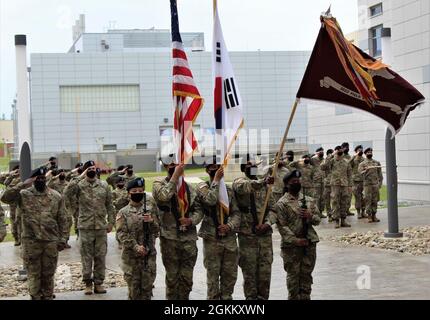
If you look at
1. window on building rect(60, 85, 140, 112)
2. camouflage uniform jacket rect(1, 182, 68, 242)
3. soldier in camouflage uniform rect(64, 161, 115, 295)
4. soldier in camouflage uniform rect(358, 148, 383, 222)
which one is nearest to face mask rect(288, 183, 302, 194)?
camouflage uniform jacket rect(1, 182, 68, 242)

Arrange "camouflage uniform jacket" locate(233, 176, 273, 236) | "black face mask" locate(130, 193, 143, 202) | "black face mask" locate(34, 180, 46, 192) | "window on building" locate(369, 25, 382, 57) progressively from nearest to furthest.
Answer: "black face mask" locate(130, 193, 143, 202)
"camouflage uniform jacket" locate(233, 176, 273, 236)
"black face mask" locate(34, 180, 46, 192)
"window on building" locate(369, 25, 382, 57)

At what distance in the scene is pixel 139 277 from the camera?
8.29m

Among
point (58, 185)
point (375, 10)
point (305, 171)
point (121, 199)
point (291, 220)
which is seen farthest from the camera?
point (375, 10)

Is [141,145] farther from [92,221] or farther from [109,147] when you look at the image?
[92,221]

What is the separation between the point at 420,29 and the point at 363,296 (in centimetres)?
1642

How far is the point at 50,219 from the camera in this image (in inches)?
364

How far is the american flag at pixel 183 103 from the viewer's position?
28.2ft

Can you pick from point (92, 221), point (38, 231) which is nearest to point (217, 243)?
point (38, 231)

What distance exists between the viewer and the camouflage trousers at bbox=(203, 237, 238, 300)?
28.0 feet

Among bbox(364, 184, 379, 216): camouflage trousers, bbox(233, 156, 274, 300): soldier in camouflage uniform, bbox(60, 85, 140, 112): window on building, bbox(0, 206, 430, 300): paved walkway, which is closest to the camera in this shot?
bbox(233, 156, 274, 300): soldier in camouflage uniform

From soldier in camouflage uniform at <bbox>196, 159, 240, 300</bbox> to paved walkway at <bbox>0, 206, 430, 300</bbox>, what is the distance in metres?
1.30

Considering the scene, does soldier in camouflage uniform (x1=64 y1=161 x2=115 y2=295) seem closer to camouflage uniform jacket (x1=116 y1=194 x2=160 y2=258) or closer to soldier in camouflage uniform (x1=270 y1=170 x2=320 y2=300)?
camouflage uniform jacket (x1=116 y1=194 x2=160 y2=258)

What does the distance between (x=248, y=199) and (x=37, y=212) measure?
2.93 metres
